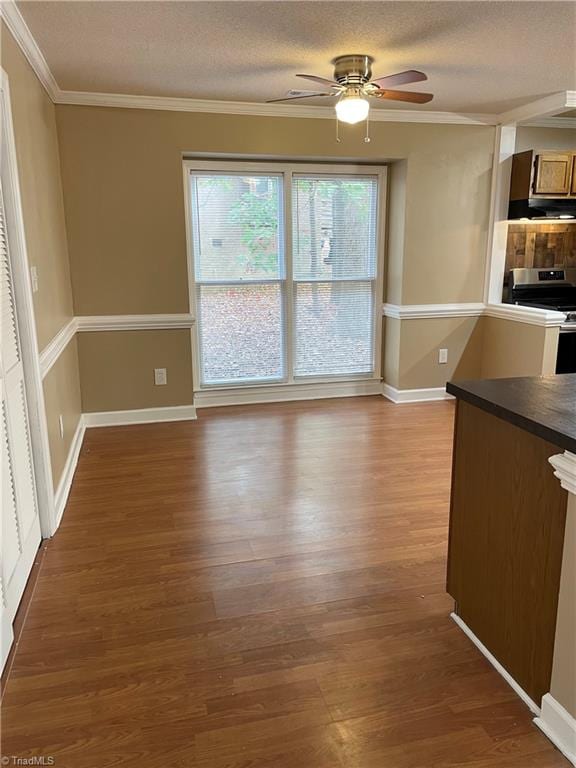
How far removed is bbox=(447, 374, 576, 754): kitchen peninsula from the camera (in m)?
1.53

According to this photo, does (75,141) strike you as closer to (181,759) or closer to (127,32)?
(127,32)

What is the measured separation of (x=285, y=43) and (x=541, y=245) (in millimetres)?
3316

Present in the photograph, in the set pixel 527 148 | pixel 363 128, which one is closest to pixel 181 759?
pixel 363 128

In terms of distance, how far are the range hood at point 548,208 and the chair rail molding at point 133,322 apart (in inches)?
117

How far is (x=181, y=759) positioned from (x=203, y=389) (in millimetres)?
3621

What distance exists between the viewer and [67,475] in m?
3.36

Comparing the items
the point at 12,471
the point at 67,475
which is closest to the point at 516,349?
the point at 67,475

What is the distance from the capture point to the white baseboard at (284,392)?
5051 mm

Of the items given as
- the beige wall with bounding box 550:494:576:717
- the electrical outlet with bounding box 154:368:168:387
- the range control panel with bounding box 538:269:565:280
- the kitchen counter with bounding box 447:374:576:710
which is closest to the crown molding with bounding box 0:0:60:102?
the electrical outlet with bounding box 154:368:168:387

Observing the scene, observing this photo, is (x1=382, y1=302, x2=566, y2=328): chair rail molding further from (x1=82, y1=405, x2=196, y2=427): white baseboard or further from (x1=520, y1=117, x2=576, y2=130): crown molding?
(x1=82, y1=405, x2=196, y2=427): white baseboard

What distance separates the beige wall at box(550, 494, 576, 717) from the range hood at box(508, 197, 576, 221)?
392cm

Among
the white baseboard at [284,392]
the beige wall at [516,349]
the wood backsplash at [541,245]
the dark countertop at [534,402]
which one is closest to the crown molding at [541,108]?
the wood backsplash at [541,245]

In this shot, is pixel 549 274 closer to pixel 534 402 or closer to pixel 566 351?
pixel 566 351

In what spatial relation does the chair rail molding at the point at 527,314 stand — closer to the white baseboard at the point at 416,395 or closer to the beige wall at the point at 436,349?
the beige wall at the point at 436,349
